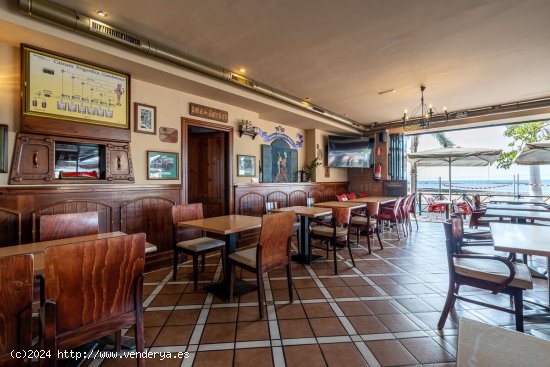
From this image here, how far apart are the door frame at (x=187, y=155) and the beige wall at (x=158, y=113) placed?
0.33 feet

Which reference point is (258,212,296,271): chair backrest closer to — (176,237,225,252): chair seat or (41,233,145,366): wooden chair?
(176,237,225,252): chair seat

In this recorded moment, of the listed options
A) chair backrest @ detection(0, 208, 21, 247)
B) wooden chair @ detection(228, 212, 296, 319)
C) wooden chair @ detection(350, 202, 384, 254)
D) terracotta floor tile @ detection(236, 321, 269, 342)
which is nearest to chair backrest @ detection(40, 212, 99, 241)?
chair backrest @ detection(0, 208, 21, 247)

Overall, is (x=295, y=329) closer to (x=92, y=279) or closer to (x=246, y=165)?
(x=92, y=279)

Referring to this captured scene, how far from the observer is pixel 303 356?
1942mm

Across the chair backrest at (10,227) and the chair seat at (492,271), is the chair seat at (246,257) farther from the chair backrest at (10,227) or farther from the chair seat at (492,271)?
the chair backrest at (10,227)

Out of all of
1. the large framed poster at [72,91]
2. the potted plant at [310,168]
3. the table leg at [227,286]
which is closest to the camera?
the large framed poster at [72,91]

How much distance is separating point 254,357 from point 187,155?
363 centimetres

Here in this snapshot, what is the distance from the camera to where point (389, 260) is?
4.20 m

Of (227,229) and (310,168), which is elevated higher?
(310,168)

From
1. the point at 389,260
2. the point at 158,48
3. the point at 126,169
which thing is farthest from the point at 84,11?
the point at 389,260

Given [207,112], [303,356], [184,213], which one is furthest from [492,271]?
[207,112]

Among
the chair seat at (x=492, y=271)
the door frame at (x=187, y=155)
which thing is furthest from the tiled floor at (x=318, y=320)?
the door frame at (x=187, y=155)

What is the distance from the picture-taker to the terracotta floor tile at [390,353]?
6.15 ft

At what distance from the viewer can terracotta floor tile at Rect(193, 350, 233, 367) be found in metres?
1.88
